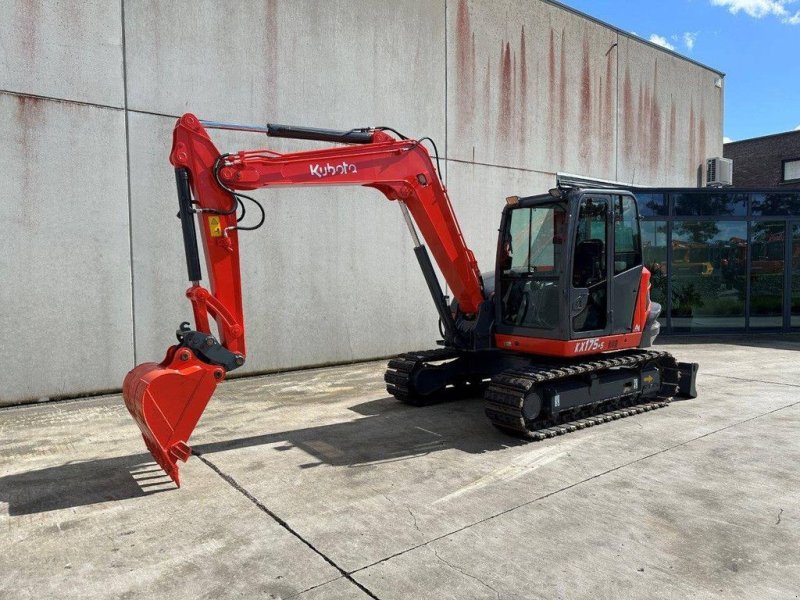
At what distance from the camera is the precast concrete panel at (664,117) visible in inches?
575

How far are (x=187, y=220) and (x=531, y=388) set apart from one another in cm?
348

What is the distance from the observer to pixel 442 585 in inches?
128

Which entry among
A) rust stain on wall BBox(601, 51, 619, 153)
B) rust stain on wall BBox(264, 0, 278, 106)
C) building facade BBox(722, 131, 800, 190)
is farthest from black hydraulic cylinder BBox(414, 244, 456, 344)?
building facade BBox(722, 131, 800, 190)

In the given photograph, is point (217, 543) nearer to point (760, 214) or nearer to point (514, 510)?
point (514, 510)

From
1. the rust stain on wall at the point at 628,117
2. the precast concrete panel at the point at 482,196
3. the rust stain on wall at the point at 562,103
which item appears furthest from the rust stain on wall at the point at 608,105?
the precast concrete panel at the point at 482,196

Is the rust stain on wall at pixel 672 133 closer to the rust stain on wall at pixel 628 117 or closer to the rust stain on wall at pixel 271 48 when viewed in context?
the rust stain on wall at pixel 628 117

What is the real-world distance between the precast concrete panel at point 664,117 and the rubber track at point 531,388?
8938 millimetres

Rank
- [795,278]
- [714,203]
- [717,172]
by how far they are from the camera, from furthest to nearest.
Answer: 1. [717,172]
2. [795,278]
3. [714,203]

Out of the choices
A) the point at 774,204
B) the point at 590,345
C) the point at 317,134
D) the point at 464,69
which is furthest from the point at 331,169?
the point at 774,204

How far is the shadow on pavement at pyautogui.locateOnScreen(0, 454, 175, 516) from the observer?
4.48m

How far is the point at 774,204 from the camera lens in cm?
1348

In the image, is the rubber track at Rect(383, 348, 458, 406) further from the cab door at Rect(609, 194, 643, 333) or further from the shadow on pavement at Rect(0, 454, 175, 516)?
the shadow on pavement at Rect(0, 454, 175, 516)

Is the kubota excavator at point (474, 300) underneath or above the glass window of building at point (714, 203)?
underneath

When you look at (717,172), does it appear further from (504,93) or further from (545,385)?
(545,385)
